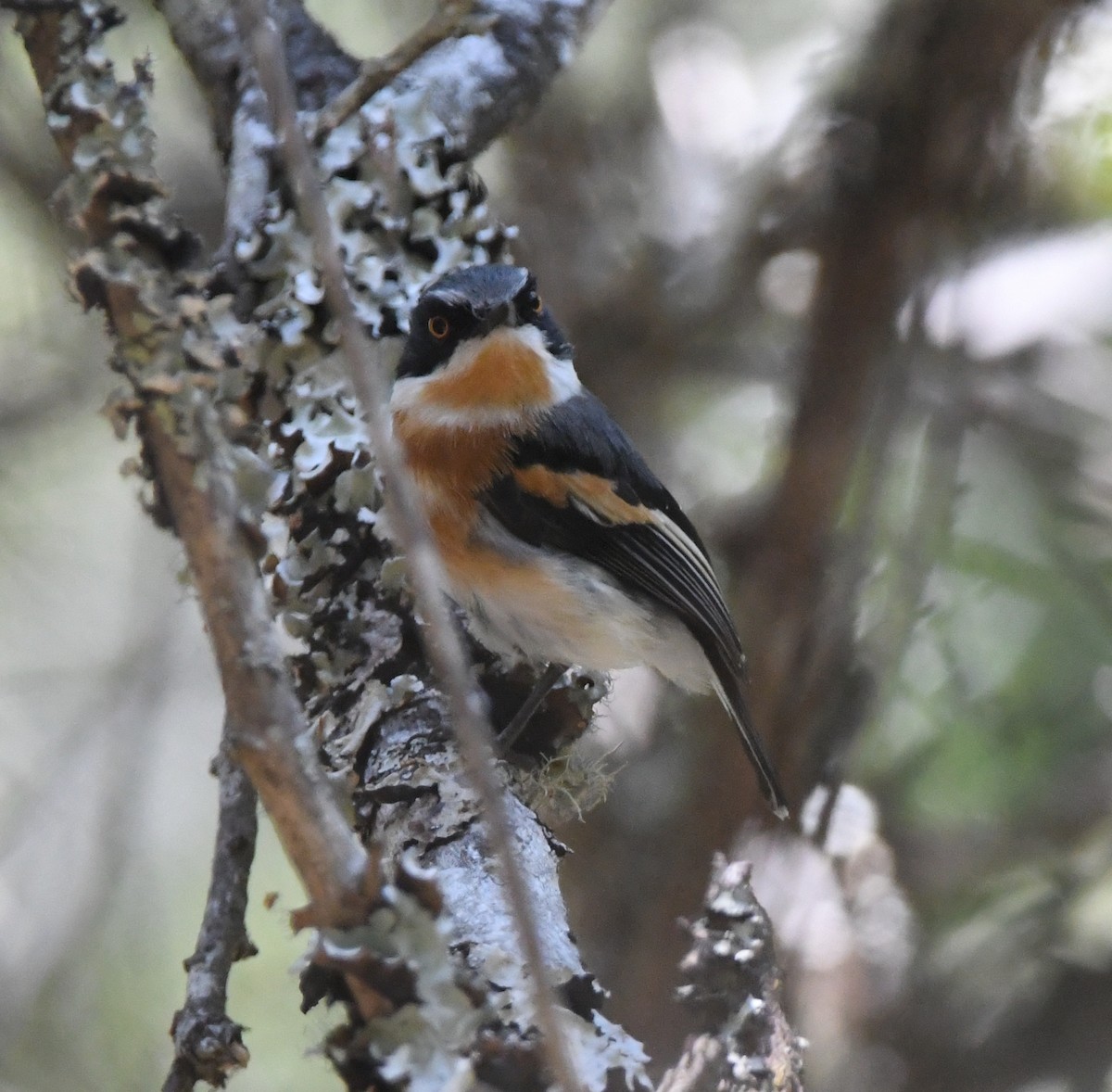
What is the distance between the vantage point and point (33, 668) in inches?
166

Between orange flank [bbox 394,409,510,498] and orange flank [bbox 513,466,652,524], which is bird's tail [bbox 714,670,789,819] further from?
orange flank [bbox 394,409,510,498]

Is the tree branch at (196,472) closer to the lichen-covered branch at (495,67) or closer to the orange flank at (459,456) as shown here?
the orange flank at (459,456)

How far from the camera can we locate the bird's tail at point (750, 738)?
119 inches

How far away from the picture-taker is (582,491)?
2.83 metres

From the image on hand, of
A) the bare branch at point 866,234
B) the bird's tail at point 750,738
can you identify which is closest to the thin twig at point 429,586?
the bird's tail at point 750,738

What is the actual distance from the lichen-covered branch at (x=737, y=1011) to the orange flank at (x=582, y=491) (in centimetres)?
107

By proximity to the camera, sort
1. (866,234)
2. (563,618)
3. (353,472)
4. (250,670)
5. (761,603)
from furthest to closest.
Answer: (866,234)
(761,603)
(563,618)
(353,472)
(250,670)

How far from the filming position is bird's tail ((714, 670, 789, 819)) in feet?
9.93

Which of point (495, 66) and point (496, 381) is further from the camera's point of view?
point (495, 66)

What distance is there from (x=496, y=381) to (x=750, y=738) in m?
0.99

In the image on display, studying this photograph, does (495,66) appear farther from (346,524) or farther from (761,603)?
(761,603)

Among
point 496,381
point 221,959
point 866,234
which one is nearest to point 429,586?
point 221,959

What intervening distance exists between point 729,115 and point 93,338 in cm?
223

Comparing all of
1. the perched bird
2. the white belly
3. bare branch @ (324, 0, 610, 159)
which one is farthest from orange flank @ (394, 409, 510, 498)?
bare branch @ (324, 0, 610, 159)
